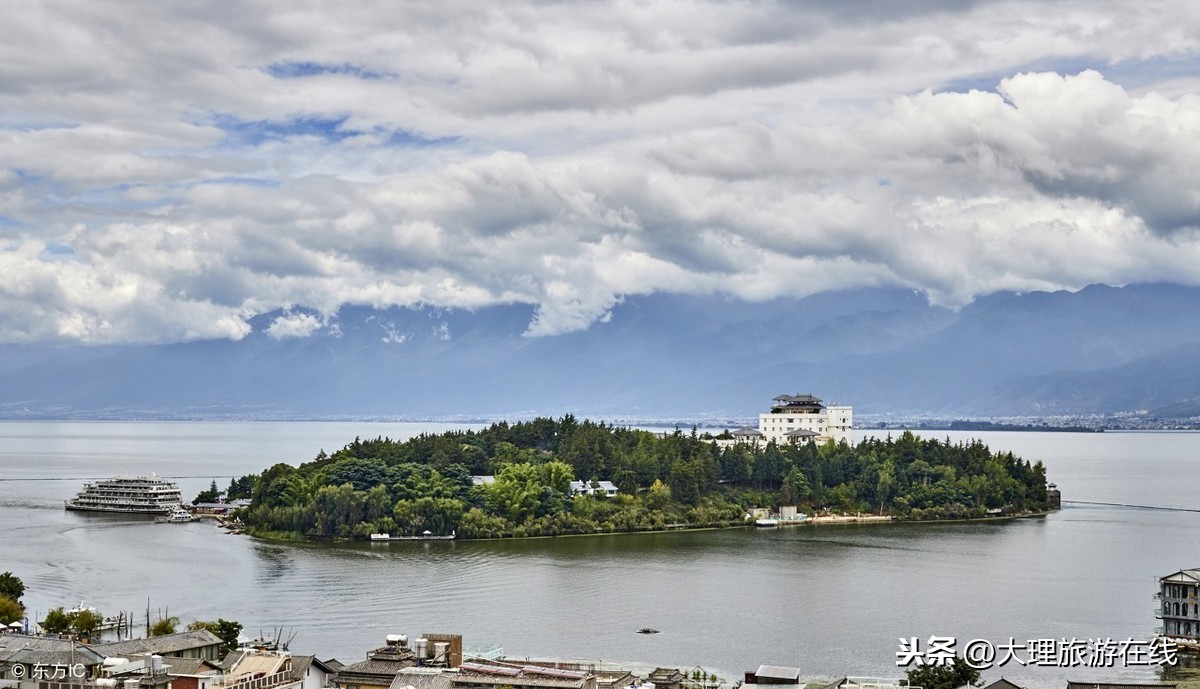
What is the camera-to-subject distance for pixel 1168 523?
200 feet

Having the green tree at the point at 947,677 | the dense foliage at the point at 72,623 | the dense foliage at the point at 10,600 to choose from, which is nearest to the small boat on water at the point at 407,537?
the dense foliage at the point at 10,600

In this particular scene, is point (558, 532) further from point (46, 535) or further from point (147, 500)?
point (147, 500)

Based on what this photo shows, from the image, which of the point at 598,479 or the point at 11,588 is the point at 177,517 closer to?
the point at 598,479

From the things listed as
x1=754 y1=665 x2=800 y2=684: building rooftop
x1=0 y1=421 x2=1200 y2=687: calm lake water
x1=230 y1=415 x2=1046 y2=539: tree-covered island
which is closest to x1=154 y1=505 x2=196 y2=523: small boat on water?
x1=0 y1=421 x2=1200 y2=687: calm lake water

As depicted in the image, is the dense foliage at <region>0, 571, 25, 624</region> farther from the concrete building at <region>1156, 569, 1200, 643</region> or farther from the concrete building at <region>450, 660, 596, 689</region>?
the concrete building at <region>1156, 569, 1200, 643</region>

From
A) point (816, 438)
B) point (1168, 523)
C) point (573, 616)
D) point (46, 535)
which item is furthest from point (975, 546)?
point (46, 535)

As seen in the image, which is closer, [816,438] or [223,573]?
[223,573]

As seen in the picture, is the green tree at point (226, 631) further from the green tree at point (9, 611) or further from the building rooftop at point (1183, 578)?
the building rooftop at point (1183, 578)

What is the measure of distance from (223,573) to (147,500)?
93.5 feet

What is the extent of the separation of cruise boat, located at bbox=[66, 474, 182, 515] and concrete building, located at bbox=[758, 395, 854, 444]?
112 ft

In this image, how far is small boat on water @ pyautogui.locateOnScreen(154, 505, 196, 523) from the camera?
220ft

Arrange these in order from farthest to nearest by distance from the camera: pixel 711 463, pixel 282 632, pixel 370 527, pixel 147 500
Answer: pixel 147 500 < pixel 711 463 < pixel 370 527 < pixel 282 632

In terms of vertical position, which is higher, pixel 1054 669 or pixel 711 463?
pixel 711 463

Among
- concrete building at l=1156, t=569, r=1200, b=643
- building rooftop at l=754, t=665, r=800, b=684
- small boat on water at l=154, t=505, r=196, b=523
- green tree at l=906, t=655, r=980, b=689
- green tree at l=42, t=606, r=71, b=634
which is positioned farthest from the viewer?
small boat on water at l=154, t=505, r=196, b=523
